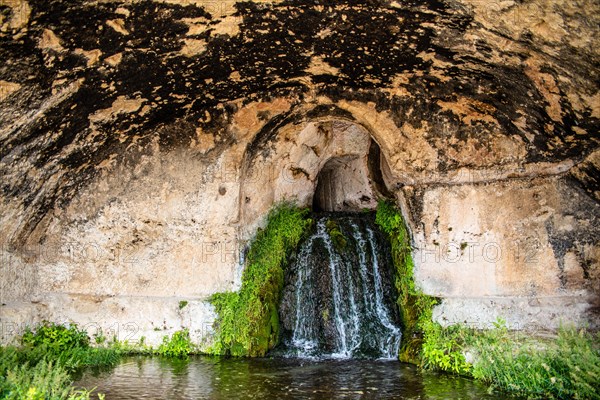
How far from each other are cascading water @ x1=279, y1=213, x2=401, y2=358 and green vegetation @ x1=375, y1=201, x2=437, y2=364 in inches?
8.0

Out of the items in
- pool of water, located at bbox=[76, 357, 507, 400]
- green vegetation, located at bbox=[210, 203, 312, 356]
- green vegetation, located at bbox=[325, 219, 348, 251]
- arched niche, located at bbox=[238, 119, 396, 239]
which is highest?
arched niche, located at bbox=[238, 119, 396, 239]

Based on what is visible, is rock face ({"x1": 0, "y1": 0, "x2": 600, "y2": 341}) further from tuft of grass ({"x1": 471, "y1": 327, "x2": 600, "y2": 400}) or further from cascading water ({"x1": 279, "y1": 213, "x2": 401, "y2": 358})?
tuft of grass ({"x1": 471, "y1": 327, "x2": 600, "y2": 400})

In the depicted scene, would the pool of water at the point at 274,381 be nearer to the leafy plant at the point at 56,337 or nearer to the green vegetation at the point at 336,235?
the leafy plant at the point at 56,337

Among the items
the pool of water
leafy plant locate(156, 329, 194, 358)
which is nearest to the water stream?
the pool of water

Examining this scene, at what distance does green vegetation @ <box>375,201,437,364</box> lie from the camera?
8828 millimetres

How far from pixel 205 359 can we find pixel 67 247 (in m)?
2.88

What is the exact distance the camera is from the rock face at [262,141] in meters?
6.58

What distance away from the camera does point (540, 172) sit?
864 centimetres

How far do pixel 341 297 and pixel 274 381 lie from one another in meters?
2.73

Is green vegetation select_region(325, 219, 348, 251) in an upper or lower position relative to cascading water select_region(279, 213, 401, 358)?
upper

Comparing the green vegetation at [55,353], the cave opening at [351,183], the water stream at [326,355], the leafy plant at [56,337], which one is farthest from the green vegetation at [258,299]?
the cave opening at [351,183]

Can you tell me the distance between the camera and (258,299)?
963 centimetres

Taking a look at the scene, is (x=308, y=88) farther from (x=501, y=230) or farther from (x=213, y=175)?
(x=501, y=230)

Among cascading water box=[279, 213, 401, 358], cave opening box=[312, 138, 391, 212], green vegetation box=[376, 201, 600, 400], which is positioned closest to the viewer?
green vegetation box=[376, 201, 600, 400]
